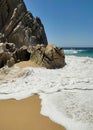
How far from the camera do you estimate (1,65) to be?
10.7m

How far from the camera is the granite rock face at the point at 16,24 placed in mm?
27547

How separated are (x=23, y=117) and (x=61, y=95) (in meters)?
1.67

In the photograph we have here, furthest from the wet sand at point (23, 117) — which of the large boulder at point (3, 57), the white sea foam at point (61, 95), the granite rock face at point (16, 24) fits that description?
the granite rock face at point (16, 24)

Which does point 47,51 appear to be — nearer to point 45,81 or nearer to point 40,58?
point 40,58

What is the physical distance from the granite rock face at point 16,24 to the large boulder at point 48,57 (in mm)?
15095

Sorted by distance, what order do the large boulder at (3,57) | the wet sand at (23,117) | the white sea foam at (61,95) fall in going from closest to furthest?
the wet sand at (23,117) < the white sea foam at (61,95) < the large boulder at (3,57)

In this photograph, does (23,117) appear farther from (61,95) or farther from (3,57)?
(3,57)

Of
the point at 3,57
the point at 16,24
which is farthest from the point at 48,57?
the point at 16,24

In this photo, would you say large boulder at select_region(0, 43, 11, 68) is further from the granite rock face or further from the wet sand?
the granite rock face

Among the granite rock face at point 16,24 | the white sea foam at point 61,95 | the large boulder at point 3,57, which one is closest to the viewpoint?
the white sea foam at point 61,95

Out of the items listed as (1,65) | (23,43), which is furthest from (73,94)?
(23,43)

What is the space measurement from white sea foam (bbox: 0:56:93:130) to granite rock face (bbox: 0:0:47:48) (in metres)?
19.7

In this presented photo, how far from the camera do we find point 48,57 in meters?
11.5

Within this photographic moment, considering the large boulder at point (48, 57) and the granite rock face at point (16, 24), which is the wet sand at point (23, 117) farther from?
the granite rock face at point (16, 24)
